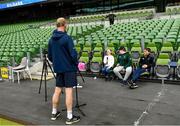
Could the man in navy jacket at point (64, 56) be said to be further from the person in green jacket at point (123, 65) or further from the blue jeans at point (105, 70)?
the blue jeans at point (105, 70)

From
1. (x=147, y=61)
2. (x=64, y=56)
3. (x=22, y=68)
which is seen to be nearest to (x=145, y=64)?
(x=147, y=61)

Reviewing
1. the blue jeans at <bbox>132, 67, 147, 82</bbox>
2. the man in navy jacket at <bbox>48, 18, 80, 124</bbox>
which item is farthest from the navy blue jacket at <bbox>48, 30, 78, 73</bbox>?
the blue jeans at <bbox>132, 67, 147, 82</bbox>

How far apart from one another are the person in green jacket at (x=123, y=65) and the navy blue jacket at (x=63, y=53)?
3163 mm

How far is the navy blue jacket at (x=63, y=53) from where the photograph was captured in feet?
16.6

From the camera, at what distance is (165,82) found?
26.5 ft

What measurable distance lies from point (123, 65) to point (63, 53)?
3.65 meters

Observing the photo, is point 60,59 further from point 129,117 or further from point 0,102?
point 0,102

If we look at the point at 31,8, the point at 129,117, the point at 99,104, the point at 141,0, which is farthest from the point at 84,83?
the point at 31,8

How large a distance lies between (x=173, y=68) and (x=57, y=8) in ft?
86.9

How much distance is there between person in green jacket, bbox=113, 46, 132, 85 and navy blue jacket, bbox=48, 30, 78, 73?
10.4ft

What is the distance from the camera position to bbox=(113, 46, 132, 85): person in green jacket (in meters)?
8.05

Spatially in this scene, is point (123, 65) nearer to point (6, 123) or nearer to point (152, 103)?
point (152, 103)

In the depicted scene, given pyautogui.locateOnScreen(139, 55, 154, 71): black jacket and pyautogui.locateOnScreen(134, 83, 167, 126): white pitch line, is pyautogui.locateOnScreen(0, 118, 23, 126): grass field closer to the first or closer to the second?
pyautogui.locateOnScreen(134, 83, 167, 126): white pitch line

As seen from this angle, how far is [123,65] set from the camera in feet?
27.6
